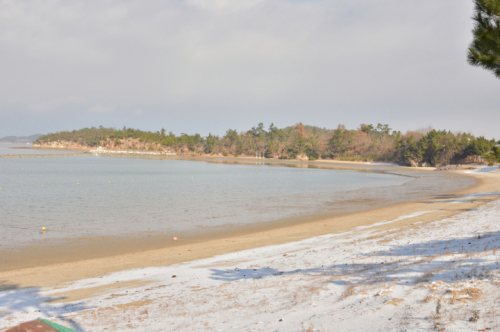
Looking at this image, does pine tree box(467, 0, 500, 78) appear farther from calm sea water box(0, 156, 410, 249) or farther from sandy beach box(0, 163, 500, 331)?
calm sea water box(0, 156, 410, 249)

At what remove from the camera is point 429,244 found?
8.88 m

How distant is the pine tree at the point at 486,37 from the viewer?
8.36 meters

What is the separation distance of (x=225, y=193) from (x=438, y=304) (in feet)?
80.6

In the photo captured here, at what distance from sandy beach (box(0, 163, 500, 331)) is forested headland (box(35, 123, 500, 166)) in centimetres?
4245

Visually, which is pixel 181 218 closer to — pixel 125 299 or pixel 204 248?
pixel 204 248

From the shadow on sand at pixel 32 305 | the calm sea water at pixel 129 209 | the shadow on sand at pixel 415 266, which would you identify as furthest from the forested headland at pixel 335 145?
the shadow on sand at pixel 32 305

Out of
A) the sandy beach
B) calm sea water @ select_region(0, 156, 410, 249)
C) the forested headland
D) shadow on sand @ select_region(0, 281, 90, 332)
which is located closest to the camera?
the sandy beach

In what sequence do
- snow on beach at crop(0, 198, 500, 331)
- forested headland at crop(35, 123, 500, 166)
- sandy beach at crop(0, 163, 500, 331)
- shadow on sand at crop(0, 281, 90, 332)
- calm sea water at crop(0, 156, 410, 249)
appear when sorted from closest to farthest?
snow on beach at crop(0, 198, 500, 331) → sandy beach at crop(0, 163, 500, 331) → shadow on sand at crop(0, 281, 90, 332) → calm sea water at crop(0, 156, 410, 249) → forested headland at crop(35, 123, 500, 166)

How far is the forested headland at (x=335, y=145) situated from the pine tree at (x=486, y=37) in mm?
39957

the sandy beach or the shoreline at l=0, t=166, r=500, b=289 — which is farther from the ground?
the sandy beach

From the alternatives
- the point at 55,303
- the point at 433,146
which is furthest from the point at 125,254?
the point at 433,146

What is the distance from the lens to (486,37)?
342 inches

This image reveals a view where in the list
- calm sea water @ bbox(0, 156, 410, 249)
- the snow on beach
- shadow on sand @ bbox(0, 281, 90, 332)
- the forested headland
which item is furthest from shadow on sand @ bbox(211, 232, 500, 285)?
the forested headland

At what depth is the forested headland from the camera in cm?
6800
